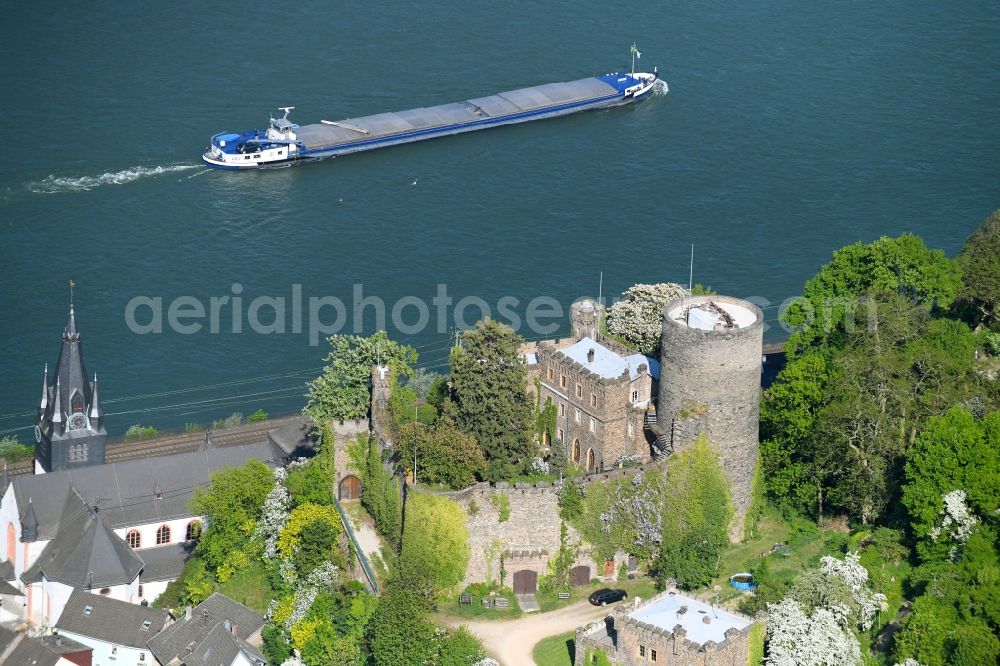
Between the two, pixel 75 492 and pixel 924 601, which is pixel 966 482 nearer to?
pixel 924 601

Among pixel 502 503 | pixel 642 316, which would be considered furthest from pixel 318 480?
pixel 642 316

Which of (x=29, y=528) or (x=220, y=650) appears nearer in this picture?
(x=220, y=650)

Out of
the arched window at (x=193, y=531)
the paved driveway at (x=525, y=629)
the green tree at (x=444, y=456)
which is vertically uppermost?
the green tree at (x=444, y=456)

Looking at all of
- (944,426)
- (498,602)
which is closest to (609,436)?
(498,602)

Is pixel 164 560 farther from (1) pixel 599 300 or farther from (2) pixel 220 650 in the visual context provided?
(1) pixel 599 300

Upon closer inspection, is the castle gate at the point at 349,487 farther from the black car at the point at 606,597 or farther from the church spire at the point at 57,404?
the church spire at the point at 57,404

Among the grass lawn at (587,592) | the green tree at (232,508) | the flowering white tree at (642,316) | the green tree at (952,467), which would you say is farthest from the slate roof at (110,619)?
the green tree at (952,467)
